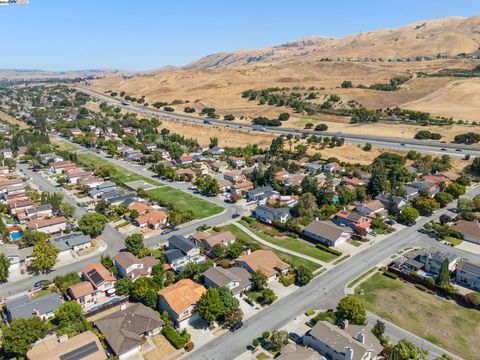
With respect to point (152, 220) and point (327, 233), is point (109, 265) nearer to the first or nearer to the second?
point (152, 220)

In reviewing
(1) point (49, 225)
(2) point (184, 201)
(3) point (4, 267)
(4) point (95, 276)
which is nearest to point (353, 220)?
(2) point (184, 201)

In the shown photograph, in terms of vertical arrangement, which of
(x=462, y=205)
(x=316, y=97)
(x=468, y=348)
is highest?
(x=316, y=97)

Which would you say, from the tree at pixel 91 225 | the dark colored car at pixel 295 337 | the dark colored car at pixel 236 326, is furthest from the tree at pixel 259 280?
the tree at pixel 91 225

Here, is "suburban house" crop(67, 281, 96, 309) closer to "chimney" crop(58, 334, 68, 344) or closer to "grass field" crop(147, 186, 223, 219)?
"chimney" crop(58, 334, 68, 344)

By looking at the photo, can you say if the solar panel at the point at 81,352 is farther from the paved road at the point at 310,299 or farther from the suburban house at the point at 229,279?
the suburban house at the point at 229,279

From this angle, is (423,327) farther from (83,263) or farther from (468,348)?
(83,263)

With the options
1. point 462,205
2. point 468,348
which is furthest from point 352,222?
point 468,348
